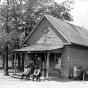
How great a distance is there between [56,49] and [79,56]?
3.59m

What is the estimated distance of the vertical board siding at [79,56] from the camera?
19625 millimetres

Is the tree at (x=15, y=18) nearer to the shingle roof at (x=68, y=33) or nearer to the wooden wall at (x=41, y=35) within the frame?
the wooden wall at (x=41, y=35)

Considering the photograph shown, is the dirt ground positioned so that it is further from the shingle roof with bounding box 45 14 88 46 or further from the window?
the shingle roof with bounding box 45 14 88 46

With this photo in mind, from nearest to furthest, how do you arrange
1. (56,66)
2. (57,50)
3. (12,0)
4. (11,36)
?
1. (57,50)
2. (56,66)
3. (11,36)
4. (12,0)

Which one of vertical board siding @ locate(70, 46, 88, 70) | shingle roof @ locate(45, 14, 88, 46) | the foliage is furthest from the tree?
vertical board siding @ locate(70, 46, 88, 70)

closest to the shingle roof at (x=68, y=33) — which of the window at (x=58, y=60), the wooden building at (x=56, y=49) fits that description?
the wooden building at (x=56, y=49)

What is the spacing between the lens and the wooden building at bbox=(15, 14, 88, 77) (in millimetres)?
19094

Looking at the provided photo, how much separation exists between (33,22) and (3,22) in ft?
26.3

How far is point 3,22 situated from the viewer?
895 inches
